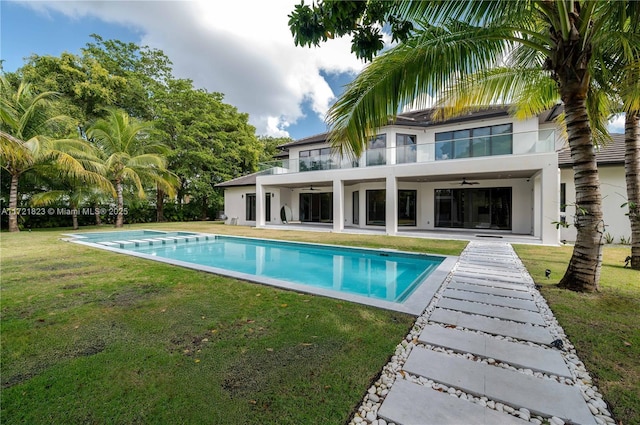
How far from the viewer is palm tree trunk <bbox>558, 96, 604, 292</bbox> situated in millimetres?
5008

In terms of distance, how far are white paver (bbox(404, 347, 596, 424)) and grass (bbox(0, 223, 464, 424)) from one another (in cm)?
49

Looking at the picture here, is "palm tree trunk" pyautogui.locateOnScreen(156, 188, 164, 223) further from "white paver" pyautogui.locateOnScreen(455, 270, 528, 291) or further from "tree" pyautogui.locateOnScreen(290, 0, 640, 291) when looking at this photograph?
"white paver" pyautogui.locateOnScreen(455, 270, 528, 291)

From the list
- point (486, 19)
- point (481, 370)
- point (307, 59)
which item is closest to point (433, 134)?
point (307, 59)

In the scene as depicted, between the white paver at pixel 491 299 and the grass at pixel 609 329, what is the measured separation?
331 mm

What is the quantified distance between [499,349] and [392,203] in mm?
Result: 12130

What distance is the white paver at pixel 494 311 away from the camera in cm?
418

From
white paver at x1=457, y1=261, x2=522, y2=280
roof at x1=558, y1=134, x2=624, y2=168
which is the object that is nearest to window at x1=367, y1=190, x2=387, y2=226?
roof at x1=558, y1=134, x2=624, y2=168

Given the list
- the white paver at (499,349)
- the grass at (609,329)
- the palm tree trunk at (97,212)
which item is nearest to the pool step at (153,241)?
the palm tree trunk at (97,212)

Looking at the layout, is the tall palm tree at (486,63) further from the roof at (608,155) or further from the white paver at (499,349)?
the roof at (608,155)

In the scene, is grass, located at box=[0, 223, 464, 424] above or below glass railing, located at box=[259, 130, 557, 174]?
below

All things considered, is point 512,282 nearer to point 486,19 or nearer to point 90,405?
point 486,19

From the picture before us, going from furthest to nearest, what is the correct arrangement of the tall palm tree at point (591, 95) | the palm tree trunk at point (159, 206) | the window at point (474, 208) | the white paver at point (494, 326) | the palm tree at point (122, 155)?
the palm tree trunk at point (159, 206) < the palm tree at point (122, 155) < the window at point (474, 208) < the tall palm tree at point (591, 95) < the white paver at point (494, 326)

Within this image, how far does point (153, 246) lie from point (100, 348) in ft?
37.4

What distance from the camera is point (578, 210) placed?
5.21 m
